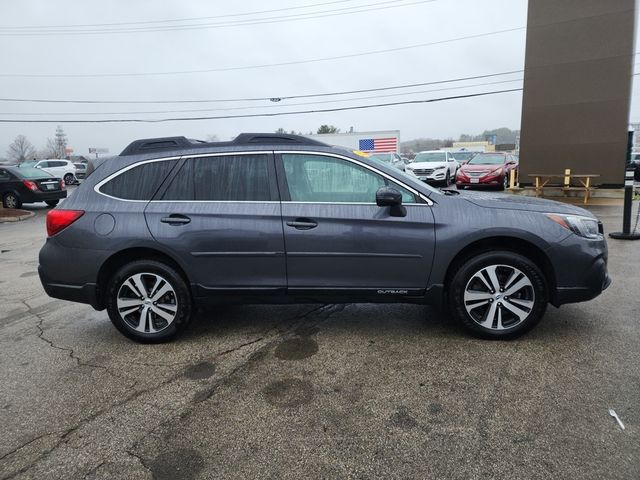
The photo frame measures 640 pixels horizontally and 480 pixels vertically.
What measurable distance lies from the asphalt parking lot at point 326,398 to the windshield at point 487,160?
1421cm

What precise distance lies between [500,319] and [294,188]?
2038 mm

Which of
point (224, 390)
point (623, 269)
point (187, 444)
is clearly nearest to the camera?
point (187, 444)

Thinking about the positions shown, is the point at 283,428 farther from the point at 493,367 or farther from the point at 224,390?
the point at 493,367

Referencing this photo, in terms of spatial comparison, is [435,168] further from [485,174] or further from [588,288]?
[588,288]

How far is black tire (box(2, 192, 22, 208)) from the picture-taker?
15.9 meters

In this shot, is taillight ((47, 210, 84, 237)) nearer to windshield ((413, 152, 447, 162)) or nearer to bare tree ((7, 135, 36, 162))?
windshield ((413, 152, 447, 162))

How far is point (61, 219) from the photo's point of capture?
402 centimetres

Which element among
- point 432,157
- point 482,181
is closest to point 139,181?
point 482,181

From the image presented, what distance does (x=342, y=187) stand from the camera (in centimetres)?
398

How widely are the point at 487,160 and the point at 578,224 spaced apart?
15498 mm

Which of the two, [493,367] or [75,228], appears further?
[75,228]

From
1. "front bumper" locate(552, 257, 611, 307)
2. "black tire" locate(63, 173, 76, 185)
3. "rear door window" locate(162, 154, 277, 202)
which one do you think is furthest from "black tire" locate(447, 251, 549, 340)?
"black tire" locate(63, 173, 76, 185)

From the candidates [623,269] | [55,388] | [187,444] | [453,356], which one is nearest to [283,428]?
[187,444]

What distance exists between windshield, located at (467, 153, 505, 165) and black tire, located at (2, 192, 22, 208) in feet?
53.8
